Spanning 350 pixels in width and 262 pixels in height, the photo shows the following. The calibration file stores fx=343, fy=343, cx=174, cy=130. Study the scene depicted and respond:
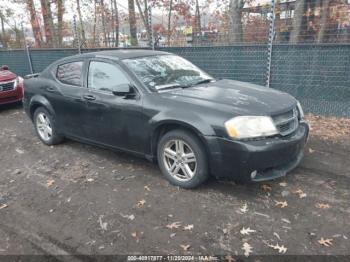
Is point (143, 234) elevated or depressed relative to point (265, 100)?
depressed

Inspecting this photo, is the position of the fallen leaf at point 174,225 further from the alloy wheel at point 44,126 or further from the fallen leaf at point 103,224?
the alloy wheel at point 44,126

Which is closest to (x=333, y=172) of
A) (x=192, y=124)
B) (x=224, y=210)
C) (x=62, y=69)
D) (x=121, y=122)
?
(x=224, y=210)

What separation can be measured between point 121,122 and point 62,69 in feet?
5.92

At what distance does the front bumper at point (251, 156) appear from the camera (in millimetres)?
3605

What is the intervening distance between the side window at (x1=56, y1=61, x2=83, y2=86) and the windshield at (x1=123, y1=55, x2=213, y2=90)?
3.12 ft

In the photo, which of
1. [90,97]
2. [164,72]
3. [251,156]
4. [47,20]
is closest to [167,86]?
[164,72]

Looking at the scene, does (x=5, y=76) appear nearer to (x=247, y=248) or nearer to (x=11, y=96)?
(x=11, y=96)

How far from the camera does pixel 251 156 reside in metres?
3.59

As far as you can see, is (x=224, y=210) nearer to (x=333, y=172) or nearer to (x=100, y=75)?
(x=333, y=172)

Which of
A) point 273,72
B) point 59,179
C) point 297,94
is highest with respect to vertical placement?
point 273,72

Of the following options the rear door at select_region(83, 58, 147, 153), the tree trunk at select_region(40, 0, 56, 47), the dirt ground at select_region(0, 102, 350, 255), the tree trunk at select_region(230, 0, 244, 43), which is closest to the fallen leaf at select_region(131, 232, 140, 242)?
the dirt ground at select_region(0, 102, 350, 255)

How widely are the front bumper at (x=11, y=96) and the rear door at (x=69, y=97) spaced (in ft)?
13.2

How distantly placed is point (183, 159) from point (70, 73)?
8.32 feet

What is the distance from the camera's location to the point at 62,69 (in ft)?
18.5
